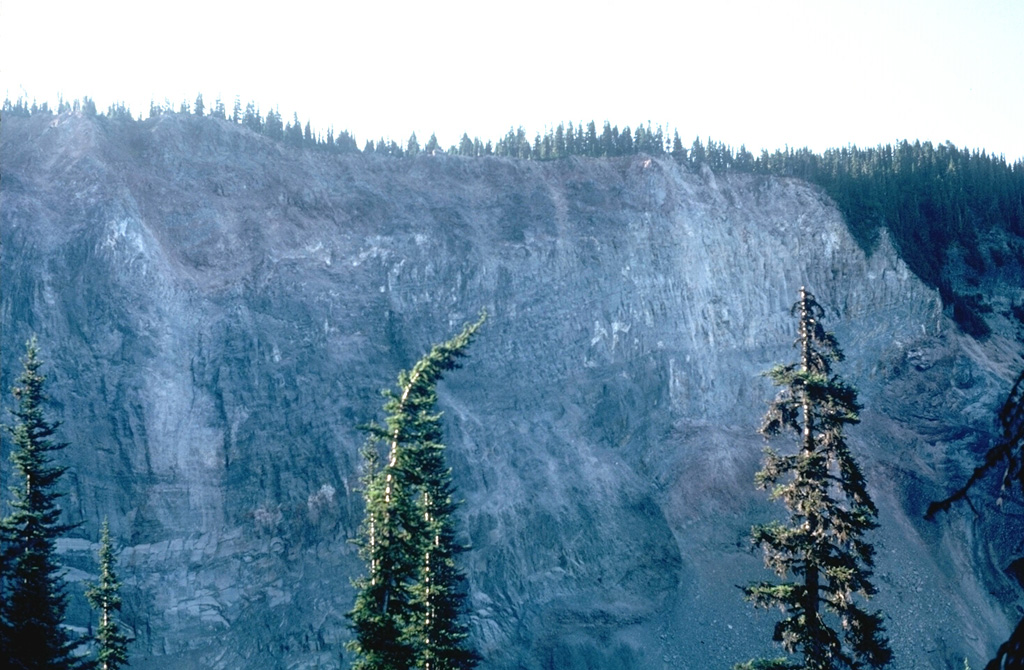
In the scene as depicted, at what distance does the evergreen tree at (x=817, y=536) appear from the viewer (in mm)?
14461

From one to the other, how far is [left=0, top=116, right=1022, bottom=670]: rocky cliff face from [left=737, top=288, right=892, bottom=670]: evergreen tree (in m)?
27.1

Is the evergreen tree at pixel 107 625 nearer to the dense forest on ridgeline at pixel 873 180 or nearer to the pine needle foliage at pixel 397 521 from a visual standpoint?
the pine needle foliage at pixel 397 521

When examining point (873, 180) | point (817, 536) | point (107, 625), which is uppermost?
point (873, 180)

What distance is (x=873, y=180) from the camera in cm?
6912

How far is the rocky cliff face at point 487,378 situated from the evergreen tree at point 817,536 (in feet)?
89.1

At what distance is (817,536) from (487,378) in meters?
38.6

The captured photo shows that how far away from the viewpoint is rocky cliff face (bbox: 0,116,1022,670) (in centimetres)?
4238

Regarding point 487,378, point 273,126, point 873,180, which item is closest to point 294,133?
point 273,126

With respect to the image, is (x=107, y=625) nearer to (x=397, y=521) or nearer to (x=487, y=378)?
(x=397, y=521)

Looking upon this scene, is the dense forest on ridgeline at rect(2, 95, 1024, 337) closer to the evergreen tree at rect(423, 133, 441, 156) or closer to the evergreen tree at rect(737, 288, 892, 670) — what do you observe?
the evergreen tree at rect(423, 133, 441, 156)

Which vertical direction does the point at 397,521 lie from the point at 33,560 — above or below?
above

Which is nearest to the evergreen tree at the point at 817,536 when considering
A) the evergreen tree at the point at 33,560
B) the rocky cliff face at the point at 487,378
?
the evergreen tree at the point at 33,560

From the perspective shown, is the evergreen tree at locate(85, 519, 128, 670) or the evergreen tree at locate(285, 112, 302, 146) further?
the evergreen tree at locate(285, 112, 302, 146)

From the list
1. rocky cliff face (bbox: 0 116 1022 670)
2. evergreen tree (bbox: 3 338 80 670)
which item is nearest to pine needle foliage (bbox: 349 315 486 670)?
evergreen tree (bbox: 3 338 80 670)
